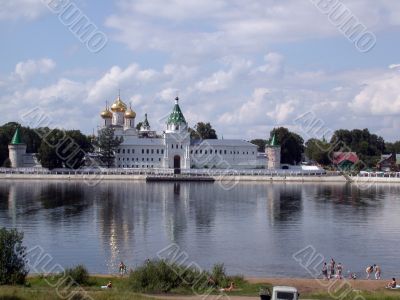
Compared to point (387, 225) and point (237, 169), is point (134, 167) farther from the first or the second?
point (387, 225)

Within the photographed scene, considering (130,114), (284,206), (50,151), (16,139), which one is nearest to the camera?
(284,206)

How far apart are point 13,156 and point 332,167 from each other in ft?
140

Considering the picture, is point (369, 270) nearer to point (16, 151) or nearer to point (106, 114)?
point (16, 151)

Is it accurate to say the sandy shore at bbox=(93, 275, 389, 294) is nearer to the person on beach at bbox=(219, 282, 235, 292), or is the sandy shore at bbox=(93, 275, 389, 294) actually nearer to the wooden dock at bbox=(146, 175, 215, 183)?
the person on beach at bbox=(219, 282, 235, 292)

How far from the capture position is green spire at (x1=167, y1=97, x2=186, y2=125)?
91062mm

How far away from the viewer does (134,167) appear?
89.1m

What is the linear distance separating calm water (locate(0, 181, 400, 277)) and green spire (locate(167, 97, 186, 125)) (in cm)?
3715

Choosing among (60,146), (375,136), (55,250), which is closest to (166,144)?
(60,146)

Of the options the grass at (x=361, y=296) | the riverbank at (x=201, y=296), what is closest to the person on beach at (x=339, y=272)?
the riverbank at (x=201, y=296)

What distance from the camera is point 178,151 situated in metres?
88.9

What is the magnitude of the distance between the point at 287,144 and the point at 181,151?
1539cm

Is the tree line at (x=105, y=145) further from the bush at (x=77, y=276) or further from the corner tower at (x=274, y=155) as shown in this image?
the bush at (x=77, y=276)

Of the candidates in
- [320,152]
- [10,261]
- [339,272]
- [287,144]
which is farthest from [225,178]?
[10,261]

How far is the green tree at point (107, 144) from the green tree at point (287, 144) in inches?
878
